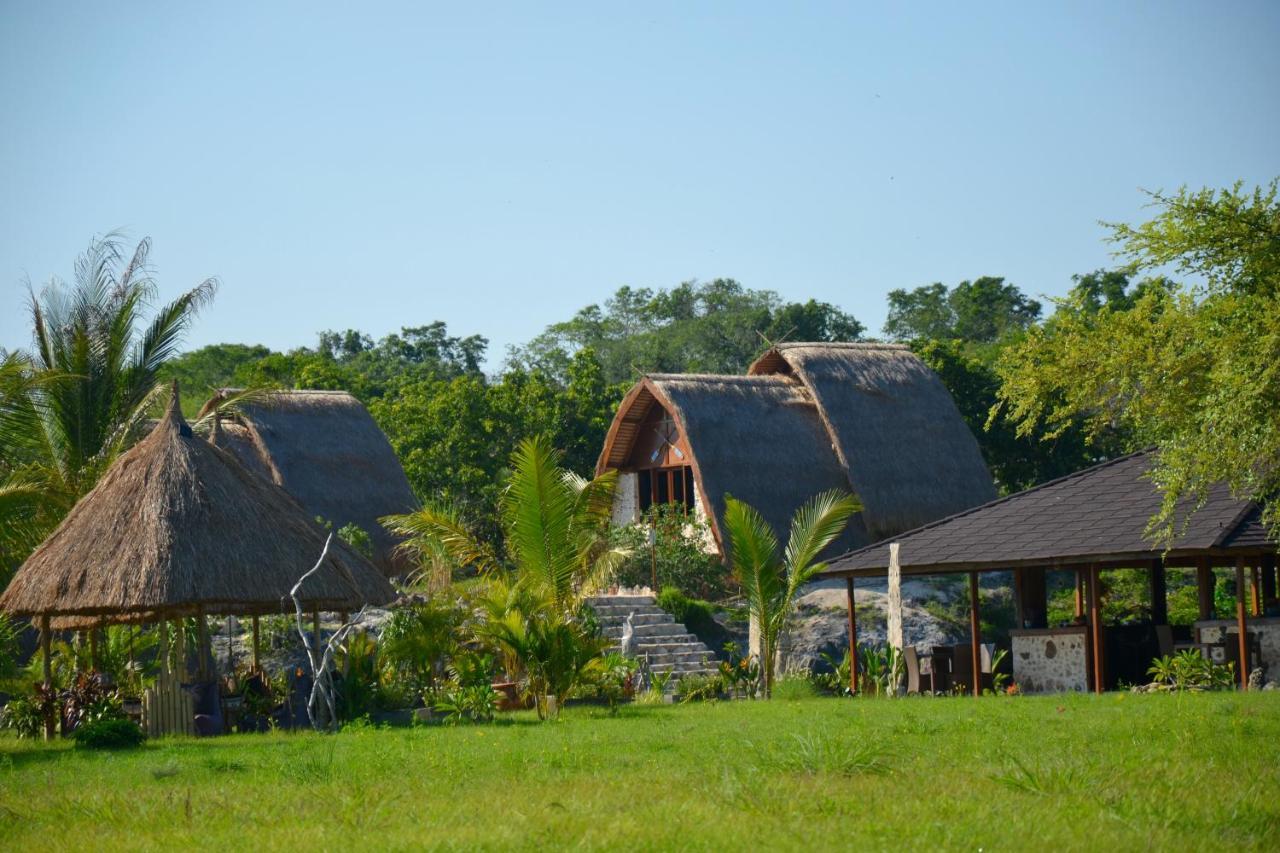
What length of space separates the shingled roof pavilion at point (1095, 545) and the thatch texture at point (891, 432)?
6.18 metres

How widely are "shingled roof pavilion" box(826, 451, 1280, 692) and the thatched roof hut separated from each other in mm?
6136

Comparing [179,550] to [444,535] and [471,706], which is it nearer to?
[471,706]

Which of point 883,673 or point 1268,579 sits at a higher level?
point 1268,579

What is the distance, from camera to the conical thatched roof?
1460 centimetres

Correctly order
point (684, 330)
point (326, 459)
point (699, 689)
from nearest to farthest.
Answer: point (699, 689)
point (326, 459)
point (684, 330)

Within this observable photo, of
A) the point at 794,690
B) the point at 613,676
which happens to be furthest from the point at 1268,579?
the point at 613,676

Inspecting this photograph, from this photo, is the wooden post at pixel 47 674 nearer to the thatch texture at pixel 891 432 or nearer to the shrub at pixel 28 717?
the shrub at pixel 28 717

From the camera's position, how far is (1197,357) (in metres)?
13.2

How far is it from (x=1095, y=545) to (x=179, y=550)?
376 inches

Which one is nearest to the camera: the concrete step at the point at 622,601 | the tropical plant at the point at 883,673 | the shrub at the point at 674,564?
the tropical plant at the point at 883,673

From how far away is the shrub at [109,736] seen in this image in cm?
1331

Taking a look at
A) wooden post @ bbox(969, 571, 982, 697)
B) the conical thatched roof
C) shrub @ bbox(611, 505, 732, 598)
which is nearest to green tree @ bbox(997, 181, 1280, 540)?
wooden post @ bbox(969, 571, 982, 697)

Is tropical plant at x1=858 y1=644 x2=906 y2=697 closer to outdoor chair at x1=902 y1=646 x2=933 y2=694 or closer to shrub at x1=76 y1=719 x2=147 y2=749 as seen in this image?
outdoor chair at x1=902 y1=646 x2=933 y2=694

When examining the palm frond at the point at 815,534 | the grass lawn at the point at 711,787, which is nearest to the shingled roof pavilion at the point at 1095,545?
the palm frond at the point at 815,534
